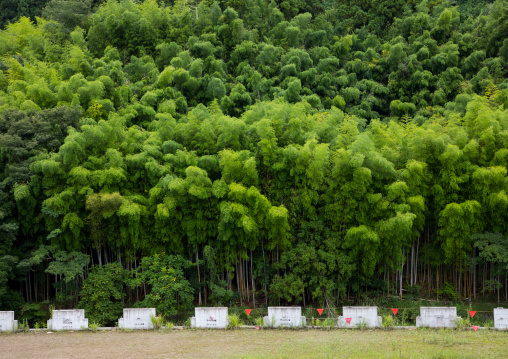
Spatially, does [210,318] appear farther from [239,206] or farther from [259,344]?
[239,206]

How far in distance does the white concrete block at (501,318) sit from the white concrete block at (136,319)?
6.52m

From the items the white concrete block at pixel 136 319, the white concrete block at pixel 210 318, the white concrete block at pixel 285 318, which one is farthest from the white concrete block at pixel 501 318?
the white concrete block at pixel 136 319

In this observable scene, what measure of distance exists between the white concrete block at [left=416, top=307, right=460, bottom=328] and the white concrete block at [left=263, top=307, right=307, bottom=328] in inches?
88.3

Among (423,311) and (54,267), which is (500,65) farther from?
(54,267)

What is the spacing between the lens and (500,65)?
17.8 m

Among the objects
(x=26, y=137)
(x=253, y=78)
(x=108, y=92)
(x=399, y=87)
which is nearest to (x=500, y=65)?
(x=399, y=87)

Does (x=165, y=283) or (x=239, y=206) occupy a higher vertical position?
(x=239, y=206)

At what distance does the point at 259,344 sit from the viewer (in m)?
8.14

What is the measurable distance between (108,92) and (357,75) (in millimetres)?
10117

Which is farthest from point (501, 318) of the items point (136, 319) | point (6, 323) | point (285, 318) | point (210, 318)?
point (6, 323)

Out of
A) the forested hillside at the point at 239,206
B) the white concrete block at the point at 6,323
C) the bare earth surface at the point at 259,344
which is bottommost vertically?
the bare earth surface at the point at 259,344

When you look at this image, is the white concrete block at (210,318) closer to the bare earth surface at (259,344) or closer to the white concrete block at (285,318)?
the bare earth surface at (259,344)

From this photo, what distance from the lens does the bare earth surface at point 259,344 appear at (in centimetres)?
740

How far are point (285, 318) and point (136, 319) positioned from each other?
115 inches
